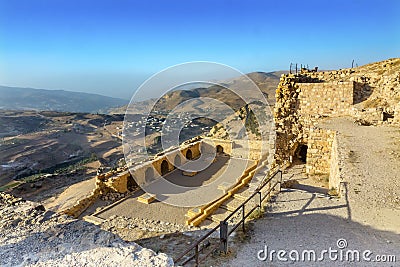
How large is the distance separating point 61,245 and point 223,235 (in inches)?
96.8

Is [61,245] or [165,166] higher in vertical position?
[61,245]

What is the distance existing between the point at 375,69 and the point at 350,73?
1663 millimetres

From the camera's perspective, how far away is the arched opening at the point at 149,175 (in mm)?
14320

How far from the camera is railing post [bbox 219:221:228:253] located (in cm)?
453

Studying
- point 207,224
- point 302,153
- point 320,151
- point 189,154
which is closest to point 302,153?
point 302,153

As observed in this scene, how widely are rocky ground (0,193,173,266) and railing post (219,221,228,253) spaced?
5.77ft

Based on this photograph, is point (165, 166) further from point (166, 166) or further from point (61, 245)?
point (61, 245)

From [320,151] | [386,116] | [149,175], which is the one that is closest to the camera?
[320,151]

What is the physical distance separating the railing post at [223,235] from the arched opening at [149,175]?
33.2 feet

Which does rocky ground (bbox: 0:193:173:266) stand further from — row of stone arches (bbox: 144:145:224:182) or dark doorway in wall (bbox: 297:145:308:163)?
dark doorway in wall (bbox: 297:145:308:163)

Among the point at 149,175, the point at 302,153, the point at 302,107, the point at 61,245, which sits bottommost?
the point at 149,175

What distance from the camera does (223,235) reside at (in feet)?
15.0

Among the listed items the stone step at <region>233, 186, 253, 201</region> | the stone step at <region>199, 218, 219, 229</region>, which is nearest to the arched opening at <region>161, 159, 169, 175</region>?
the stone step at <region>233, 186, 253, 201</region>

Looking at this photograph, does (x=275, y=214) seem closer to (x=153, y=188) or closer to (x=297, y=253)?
(x=297, y=253)
